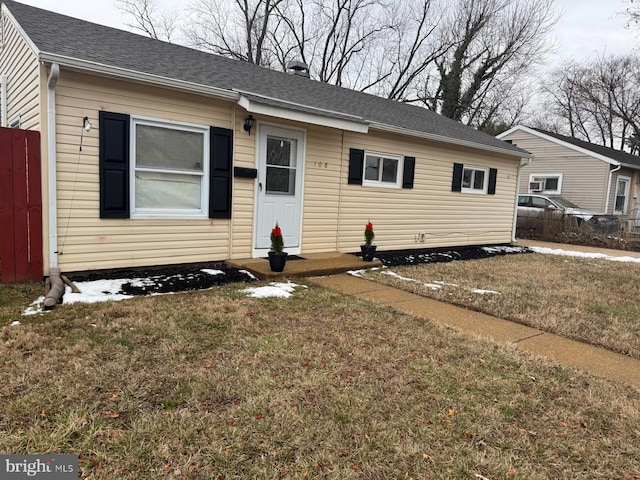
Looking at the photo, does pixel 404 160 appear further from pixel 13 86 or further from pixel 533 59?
pixel 533 59

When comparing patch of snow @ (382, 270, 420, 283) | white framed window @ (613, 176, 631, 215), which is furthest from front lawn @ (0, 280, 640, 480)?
white framed window @ (613, 176, 631, 215)

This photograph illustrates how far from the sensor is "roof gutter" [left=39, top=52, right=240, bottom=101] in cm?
453

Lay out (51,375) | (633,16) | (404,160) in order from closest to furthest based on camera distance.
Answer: (51,375) → (404,160) → (633,16)

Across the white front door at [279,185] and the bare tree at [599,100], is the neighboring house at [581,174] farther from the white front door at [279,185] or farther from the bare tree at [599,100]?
the white front door at [279,185]

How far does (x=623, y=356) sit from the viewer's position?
3453 millimetres

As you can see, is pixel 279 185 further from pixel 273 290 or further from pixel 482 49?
pixel 482 49

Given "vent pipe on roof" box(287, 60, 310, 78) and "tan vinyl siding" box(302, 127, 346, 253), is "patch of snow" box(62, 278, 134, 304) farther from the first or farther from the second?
"vent pipe on roof" box(287, 60, 310, 78)

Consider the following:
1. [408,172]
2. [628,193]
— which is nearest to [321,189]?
[408,172]

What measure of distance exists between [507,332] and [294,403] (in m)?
2.44

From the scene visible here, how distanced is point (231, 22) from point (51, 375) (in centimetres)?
2323

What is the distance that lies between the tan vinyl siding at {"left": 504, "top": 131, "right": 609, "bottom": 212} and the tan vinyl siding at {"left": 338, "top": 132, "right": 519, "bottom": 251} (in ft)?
26.0

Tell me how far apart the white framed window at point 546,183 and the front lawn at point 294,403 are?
55.7 ft

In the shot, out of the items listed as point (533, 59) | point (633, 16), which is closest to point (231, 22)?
point (533, 59)

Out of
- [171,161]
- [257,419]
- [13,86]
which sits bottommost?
[257,419]
